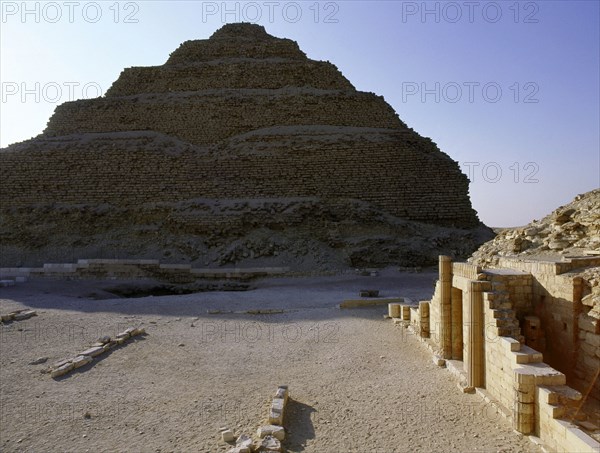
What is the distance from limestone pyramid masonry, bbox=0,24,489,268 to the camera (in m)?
20.1

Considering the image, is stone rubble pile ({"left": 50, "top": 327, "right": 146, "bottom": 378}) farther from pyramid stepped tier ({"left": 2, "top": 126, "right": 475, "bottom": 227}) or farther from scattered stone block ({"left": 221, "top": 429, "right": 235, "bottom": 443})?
pyramid stepped tier ({"left": 2, "top": 126, "right": 475, "bottom": 227})

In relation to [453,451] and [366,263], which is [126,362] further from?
[366,263]

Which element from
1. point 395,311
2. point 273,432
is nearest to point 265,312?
point 395,311

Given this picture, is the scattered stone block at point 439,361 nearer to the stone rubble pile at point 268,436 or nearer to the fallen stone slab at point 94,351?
the stone rubble pile at point 268,436

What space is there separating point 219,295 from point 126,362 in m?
6.86

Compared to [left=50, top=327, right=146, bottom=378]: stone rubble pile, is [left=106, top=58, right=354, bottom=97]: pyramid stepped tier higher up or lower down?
higher up

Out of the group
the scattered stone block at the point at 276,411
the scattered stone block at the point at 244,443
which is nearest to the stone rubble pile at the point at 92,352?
the scattered stone block at the point at 276,411

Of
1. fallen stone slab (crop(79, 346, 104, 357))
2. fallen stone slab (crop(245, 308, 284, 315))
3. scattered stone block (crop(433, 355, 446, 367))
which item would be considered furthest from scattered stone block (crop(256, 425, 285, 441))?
fallen stone slab (crop(245, 308, 284, 315))

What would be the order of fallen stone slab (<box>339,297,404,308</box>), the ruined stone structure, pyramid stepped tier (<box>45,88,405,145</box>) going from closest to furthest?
the ruined stone structure, fallen stone slab (<box>339,297,404,308</box>), pyramid stepped tier (<box>45,88,405,145</box>)

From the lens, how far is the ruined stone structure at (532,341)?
13.4ft

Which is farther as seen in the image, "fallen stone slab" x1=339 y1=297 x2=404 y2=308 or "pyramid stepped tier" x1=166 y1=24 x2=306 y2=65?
"pyramid stepped tier" x1=166 y1=24 x2=306 y2=65

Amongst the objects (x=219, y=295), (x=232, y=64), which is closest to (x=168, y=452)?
(x=219, y=295)

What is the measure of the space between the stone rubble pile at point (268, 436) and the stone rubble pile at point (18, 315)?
814 cm

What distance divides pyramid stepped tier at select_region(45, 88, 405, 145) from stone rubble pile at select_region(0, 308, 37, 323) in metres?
17.0
